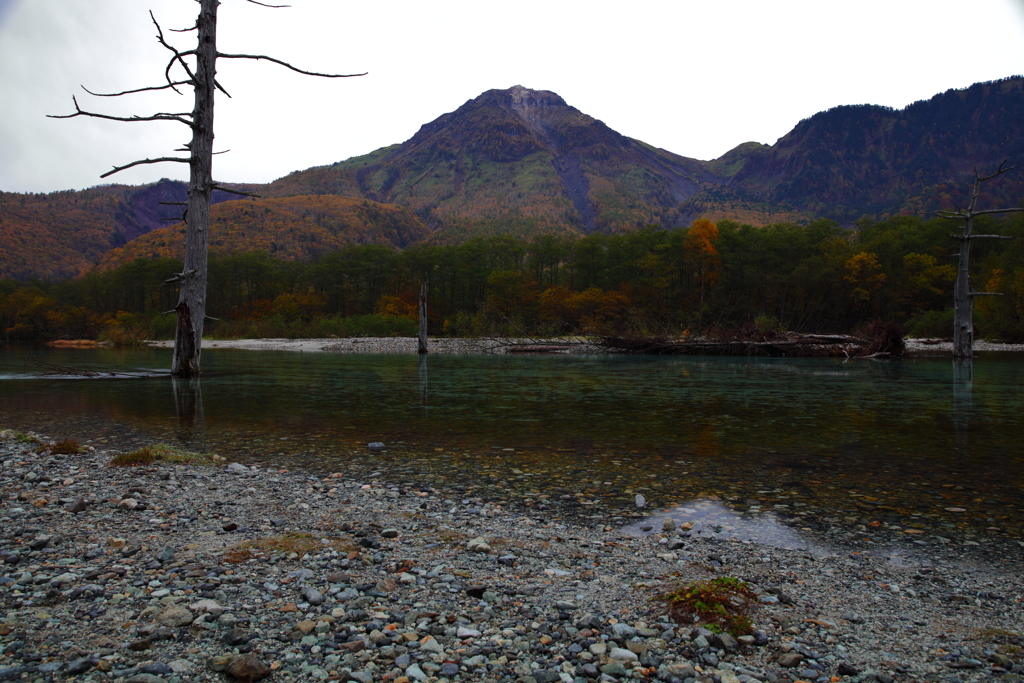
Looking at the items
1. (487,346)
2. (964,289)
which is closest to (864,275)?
(964,289)

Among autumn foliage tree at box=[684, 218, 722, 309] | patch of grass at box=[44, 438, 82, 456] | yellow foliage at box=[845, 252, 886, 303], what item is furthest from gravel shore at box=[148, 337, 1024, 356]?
patch of grass at box=[44, 438, 82, 456]

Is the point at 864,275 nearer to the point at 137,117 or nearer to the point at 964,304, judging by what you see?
the point at 964,304

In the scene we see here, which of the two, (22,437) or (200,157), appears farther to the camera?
(200,157)

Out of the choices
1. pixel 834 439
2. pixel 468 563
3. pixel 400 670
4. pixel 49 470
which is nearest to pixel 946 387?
pixel 834 439

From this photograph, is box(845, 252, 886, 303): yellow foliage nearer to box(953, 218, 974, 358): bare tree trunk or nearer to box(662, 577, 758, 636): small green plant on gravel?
box(953, 218, 974, 358): bare tree trunk

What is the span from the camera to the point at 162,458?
7016 millimetres

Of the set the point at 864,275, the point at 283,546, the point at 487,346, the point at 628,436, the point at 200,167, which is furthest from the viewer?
the point at 864,275

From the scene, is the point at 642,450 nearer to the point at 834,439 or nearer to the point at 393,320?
the point at 834,439

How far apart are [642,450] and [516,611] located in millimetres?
5000

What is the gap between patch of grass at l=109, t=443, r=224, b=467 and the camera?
6.73 meters

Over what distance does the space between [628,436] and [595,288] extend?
61.0 m

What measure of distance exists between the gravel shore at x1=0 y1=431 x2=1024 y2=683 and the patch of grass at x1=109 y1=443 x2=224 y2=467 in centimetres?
149

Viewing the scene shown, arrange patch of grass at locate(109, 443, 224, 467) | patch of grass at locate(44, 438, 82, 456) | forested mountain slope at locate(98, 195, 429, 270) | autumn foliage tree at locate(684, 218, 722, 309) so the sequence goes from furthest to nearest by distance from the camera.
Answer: forested mountain slope at locate(98, 195, 429, 270) < autumn foliage tree at locate(684, 218, 722, 309) < patch of grass at locate(44, 438, 82, 456) < patch of grass at locate(109, 443, 224, 467)

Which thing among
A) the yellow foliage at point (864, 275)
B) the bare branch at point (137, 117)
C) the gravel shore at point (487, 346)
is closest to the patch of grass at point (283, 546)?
the bare branch at point (137, 117)
